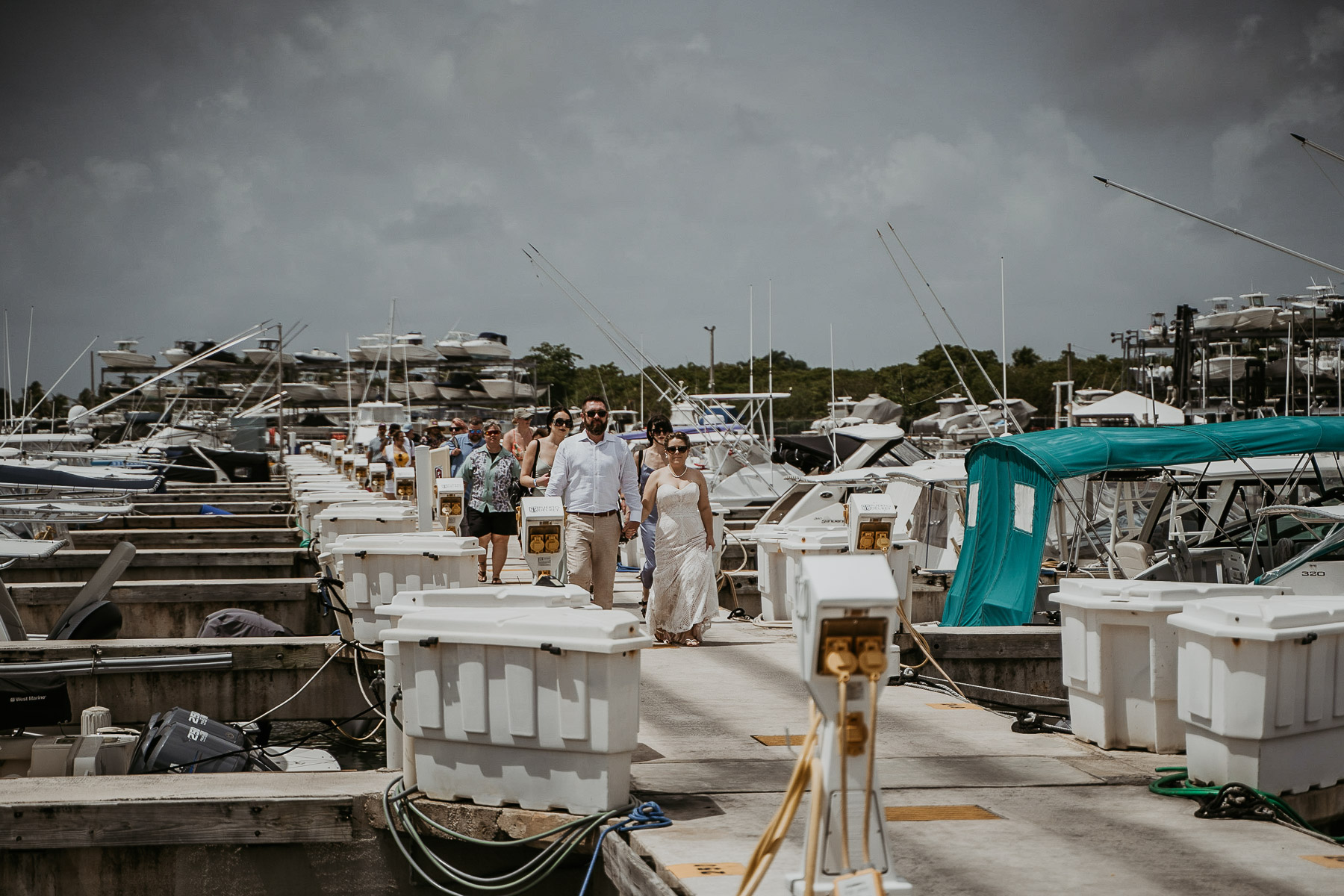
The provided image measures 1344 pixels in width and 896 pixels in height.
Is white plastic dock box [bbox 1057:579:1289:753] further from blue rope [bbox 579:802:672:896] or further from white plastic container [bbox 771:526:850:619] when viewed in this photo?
white plastic container [bbox 771:526:850:619]

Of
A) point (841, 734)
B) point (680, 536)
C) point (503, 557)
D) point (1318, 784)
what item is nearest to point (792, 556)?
point (680, 536)

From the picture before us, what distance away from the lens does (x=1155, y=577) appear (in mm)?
11344

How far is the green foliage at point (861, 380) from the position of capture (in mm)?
89438

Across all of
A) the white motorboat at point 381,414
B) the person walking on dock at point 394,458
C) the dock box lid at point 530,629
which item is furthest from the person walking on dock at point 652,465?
the white motorboat at point 381,414

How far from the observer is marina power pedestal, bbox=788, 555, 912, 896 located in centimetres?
→ 372

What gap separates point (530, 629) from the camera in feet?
18.7

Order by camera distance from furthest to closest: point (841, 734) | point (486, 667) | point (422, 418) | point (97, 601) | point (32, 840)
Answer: point (422, 418)
point (97, 601)
point (32, 840)
point (486, 667)
point (841, 734)

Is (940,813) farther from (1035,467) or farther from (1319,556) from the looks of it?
(1035,467)

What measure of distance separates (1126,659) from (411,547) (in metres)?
5.66

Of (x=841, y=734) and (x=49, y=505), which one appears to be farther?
(x=49, y=505)

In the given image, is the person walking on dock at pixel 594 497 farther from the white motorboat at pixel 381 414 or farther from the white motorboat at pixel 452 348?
the white motorboat at pixel 452 348

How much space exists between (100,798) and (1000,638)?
7418 mm

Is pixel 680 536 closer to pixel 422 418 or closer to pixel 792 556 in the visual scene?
pixel 792 556

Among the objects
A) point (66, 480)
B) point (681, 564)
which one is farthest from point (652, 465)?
point (66, 480)
